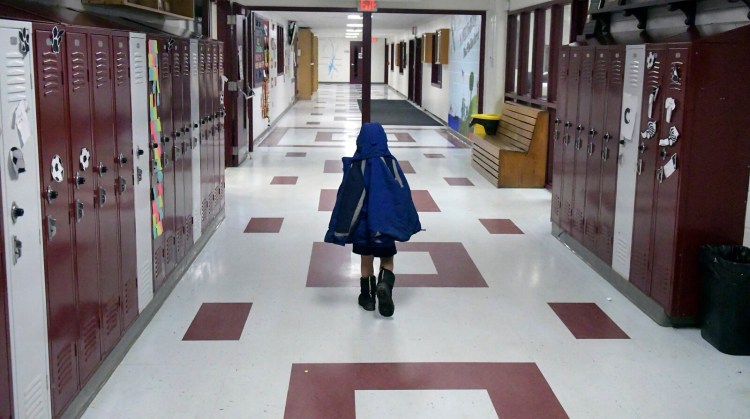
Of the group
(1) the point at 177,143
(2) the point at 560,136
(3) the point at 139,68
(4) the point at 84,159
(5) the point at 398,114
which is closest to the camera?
(4) the point at 84,159

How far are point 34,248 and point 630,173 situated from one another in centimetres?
336

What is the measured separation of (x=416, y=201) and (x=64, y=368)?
4923mm

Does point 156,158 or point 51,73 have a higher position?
point 51,73

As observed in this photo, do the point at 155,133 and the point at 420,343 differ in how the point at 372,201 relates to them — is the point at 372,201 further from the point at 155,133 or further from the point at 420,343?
the point at 155,133

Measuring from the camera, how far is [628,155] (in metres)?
4.47

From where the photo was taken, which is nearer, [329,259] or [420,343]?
[420,343]

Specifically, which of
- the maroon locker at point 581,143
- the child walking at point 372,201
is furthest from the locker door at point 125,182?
the maroon locker at point 581,143

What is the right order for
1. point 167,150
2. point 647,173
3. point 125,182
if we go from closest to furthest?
1. point 125,182
2. point 647,173
3. point 167,150

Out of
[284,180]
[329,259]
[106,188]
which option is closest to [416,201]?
[284,180]

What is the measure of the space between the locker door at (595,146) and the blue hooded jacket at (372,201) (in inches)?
66.7

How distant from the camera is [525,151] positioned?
8.09 metres

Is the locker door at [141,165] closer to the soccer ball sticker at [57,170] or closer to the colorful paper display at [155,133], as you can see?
the colorful paper display at [155,133]

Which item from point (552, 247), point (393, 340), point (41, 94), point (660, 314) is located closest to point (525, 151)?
point (552, 247)

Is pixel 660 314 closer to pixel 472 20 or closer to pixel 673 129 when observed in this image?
pixel 673 129
